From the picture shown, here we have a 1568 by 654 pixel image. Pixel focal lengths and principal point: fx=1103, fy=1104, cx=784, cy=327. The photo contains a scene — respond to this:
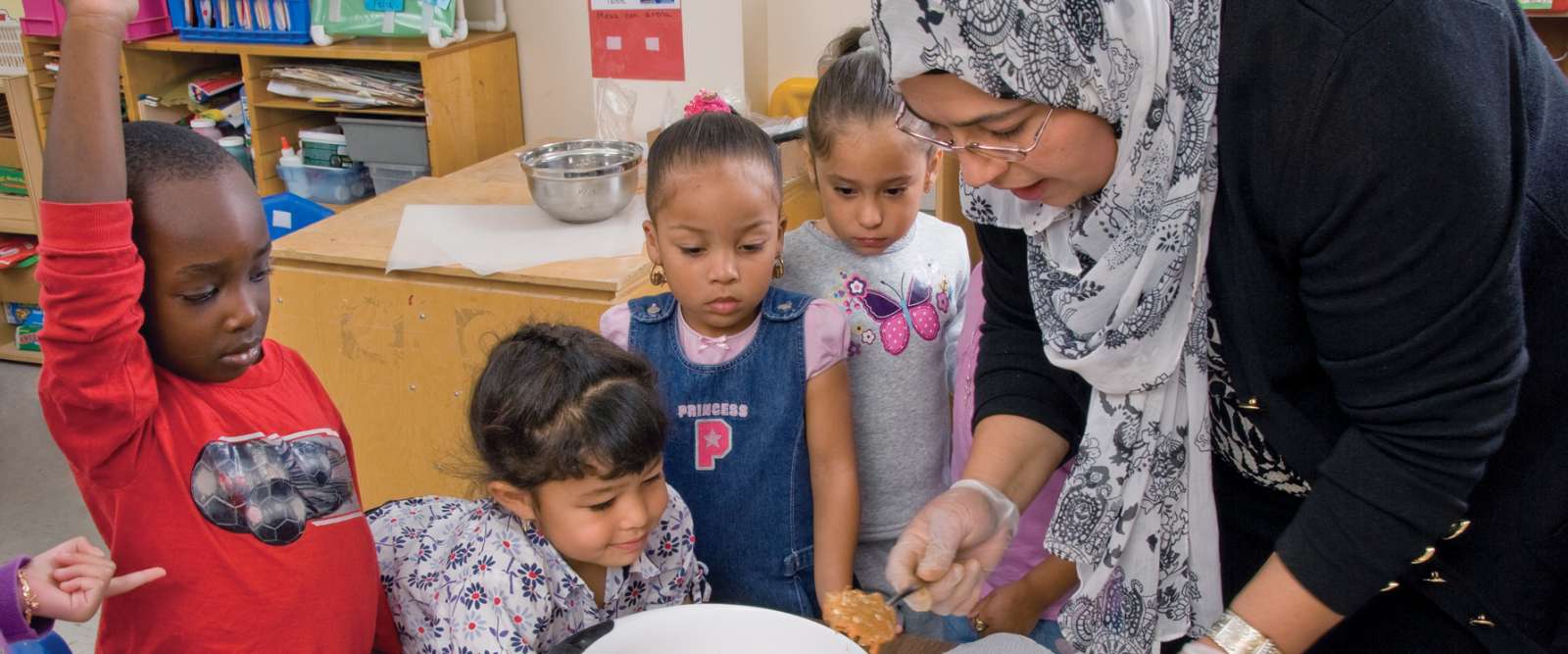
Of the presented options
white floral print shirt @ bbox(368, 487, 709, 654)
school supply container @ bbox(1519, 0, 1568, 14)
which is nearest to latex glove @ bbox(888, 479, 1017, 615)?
white floral print shirt @ bbox(368, 487, 709, 654)

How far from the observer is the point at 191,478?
1.25 m

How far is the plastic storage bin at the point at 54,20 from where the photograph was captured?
11.9 feet

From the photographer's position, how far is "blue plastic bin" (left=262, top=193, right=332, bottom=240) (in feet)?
9.71

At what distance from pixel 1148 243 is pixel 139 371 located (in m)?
1.05

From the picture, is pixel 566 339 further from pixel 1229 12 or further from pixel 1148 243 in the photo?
pixel 1229 12

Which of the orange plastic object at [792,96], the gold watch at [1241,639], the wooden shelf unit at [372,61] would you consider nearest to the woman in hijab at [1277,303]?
the gold watch at [1241,639]

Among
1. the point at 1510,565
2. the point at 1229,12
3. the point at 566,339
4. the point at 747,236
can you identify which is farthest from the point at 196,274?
the point at 1510,565

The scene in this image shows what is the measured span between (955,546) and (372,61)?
119 inches

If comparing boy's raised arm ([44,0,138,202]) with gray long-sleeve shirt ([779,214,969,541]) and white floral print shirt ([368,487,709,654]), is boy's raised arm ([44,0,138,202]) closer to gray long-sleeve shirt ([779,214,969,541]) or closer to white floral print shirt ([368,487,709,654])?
white floral print shirt ([368,487,709,654])

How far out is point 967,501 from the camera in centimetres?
122

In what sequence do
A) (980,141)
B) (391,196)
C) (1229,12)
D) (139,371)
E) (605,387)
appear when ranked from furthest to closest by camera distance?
(391,196)
(605,387)
(139,371)
(980,141)
(1229,12)

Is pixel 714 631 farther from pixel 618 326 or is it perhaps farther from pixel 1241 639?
pixel 618 326

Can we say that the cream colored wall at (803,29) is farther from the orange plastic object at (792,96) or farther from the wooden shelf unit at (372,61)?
the wooden shelf unit at (372,61)

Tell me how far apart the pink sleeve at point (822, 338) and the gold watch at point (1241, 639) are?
2.38ft
